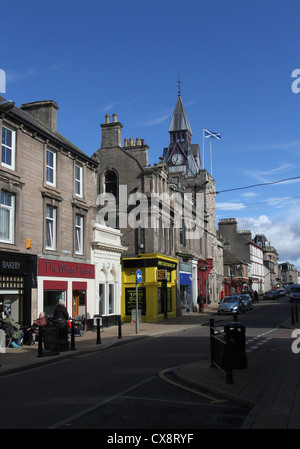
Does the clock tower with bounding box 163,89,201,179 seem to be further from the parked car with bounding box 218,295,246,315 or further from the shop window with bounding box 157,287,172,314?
the shop window with bounding box 157,287,172,314

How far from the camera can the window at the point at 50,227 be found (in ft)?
70.5

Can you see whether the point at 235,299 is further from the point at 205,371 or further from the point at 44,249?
the point at 205,371

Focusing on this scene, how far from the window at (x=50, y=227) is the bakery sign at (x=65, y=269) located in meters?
0.88

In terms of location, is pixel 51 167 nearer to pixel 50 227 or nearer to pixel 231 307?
pixel 50 227

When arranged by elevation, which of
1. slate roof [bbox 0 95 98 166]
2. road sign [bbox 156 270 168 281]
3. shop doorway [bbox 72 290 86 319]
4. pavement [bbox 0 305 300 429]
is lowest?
pavement [bbox 0 305 300 429]

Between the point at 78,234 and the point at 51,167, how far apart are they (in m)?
4.25

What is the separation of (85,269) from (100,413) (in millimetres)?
17822

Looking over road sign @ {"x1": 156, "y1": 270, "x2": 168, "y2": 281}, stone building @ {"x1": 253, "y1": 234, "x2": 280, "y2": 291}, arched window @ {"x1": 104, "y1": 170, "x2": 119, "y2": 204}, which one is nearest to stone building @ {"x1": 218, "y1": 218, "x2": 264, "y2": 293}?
stone building @ {"x1": 253, "y1": 234, "x2": 280, "y2": 291}

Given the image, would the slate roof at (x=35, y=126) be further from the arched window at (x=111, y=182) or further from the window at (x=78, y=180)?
the arched window at (x=111, y=182)

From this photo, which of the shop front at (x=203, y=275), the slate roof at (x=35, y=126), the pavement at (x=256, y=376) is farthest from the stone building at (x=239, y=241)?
the pavement at (x=256, y=376)

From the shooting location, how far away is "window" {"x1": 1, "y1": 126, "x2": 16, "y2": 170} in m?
18.6

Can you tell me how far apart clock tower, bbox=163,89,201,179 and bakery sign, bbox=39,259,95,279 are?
7785cm

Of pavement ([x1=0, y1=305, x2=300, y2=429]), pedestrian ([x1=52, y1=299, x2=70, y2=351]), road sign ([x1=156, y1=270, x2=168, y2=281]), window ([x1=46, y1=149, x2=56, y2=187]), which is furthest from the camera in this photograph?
road sign ([x1=156, y1=270, x2=168, y2=281])

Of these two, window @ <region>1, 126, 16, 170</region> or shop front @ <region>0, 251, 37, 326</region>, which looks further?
window @ <region>1, 126, 16, 170</region>
